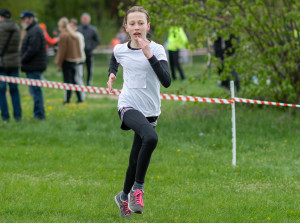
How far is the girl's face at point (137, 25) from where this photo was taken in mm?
4781

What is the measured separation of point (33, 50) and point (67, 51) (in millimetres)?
2940

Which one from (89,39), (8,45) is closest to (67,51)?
(8,45)

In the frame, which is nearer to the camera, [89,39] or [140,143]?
[140,143]

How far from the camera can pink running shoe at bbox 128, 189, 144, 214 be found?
4.83 m

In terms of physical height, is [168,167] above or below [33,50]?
below

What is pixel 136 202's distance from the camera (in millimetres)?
4844

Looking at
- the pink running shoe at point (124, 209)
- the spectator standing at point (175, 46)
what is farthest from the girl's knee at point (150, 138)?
the spectator standing at point (175, 46)

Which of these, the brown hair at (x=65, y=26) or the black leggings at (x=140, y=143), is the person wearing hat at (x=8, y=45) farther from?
the black leggings at (x=140, y=143)

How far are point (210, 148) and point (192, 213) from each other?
3.34 meters

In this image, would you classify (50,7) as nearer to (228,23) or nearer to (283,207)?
(228,23)

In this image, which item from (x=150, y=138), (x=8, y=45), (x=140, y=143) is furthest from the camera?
(x=8, y=45)

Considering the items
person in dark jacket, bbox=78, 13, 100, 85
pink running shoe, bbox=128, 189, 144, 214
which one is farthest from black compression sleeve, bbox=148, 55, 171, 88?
person in dark jacket, bbox=78, 13, 100, 85

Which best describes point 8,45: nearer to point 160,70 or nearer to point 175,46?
point 160,70

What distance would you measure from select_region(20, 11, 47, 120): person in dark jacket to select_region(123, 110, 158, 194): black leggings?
6565mm
